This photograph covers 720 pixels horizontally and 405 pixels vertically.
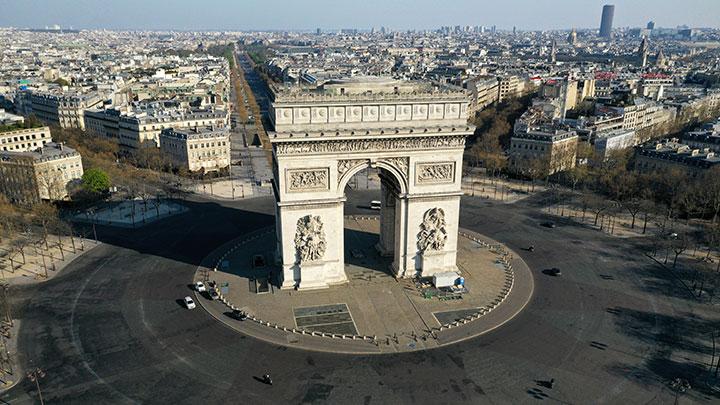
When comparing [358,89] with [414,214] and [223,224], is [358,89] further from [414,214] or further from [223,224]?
[223,224]

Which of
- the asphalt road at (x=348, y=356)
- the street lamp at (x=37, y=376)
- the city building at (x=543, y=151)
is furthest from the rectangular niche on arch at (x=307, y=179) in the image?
the city building at (x=543, y=151)

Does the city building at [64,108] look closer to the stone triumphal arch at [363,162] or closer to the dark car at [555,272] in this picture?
the stone triumphal arch at [363,162]

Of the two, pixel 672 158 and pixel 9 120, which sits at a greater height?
pixel 9 120

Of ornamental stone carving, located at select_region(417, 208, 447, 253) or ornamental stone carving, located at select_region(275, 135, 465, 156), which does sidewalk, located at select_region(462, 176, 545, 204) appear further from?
ornamental stone carving, located at select_region(275, 135, 465, 156)

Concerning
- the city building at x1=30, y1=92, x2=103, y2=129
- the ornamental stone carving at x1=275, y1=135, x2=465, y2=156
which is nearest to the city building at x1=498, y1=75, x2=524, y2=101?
the city building at x1=30, y1=92, x2=103, y2=129

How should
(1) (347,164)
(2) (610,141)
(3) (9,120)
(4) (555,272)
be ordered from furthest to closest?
(2) (610,141) → (3) (9,120) → (4) (555,272) → (1) (347,164)

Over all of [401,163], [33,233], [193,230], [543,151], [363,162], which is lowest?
[33,233]

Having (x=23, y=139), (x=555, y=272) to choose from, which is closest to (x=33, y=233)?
(x=23, y=139)

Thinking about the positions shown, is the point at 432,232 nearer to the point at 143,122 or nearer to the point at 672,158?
the point at 672,158
